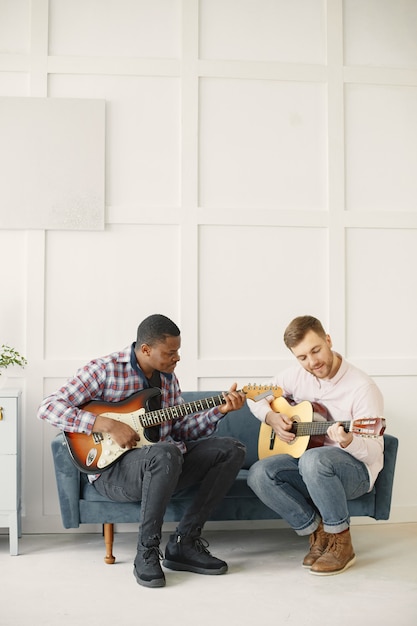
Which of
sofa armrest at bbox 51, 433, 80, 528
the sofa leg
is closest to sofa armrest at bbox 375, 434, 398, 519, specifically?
the sofa leg

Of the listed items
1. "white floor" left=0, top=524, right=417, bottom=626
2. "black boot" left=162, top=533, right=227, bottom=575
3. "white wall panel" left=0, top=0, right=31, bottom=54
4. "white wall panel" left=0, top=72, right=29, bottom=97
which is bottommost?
"white floor" left=0, top=524, right=417, bottom=626

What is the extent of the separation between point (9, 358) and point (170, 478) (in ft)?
3.67

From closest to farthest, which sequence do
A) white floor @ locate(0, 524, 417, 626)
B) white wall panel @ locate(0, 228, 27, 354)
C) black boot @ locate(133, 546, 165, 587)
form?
white floor @ locate(0, 524, 417, 626) < black boot @ locate(133, 546, 165, 587) < white wall panel @ locate(0, 228, 27, 354)

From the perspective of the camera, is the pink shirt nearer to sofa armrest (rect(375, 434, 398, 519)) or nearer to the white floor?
sofa armrest (rect(375, 434, 398, 519))

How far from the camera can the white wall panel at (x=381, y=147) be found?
12.9 feet

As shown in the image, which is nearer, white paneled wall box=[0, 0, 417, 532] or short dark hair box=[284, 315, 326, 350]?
short dark hair box=[284, 315, 326, 350]

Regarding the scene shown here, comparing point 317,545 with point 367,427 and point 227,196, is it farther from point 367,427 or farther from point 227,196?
point 227,196

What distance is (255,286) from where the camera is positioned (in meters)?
3.82

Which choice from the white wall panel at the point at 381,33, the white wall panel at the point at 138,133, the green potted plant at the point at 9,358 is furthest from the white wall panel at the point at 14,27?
the white wall panel at the point at 381,33

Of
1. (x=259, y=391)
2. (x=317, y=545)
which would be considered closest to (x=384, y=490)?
(x=317, y=545)

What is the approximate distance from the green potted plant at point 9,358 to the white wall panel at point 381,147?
1843mm

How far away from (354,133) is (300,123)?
29cm

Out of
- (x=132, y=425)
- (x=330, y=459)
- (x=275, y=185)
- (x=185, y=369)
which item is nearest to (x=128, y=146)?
(x=275, y=185)

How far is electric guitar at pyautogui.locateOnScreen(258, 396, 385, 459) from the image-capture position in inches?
111
